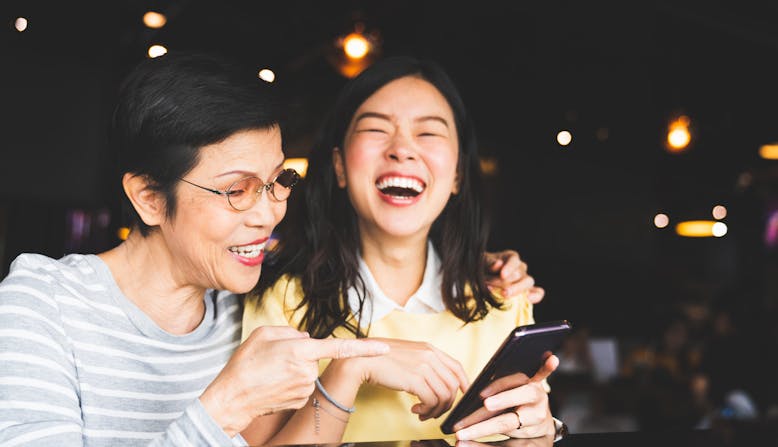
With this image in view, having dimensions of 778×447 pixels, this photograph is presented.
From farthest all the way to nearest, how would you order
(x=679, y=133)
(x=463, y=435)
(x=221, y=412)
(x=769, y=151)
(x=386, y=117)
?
1. (x=769, y=151)
2. (x=679, y=133)
3. (x=386, y=117)
4. (x=463, y=435)
5. (x=221, y=412)

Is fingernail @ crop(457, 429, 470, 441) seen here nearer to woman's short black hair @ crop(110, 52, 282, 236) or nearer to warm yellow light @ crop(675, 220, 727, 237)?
woman's short black hair @ crop(110, 52, 282, 236)

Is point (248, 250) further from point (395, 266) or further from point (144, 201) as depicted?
point (395, 266)

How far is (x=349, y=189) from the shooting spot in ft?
6.07

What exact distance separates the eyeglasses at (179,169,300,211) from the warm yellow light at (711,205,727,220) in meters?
11.3

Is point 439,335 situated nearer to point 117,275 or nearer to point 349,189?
point 349,189

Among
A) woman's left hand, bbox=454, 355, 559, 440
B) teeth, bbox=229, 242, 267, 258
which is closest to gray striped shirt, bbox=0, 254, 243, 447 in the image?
teeth, bbox=229, 242, 267, 258

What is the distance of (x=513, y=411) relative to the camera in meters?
1.47

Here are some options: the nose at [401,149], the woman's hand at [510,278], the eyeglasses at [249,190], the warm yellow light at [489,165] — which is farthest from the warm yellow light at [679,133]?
the eyeglasses at [249,190]

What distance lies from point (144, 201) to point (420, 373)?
0.72 meters

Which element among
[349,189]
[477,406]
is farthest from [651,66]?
[477,406]

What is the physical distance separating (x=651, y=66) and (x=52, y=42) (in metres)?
5.37

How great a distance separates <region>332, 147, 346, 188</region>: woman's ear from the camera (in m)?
1.96

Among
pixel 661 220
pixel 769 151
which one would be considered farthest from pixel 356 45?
pixel 661 220

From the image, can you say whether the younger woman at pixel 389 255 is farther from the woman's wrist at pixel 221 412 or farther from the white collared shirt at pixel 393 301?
the woman's wrist at pixel 221 412
